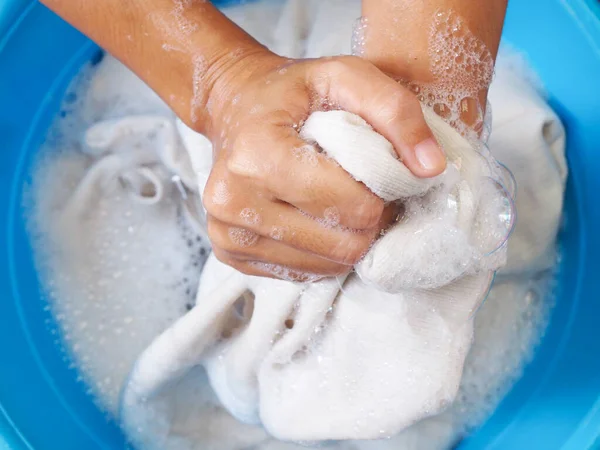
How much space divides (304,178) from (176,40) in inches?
12.7

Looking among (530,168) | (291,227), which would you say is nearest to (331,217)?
(291,227)

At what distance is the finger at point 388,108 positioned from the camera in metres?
0.44

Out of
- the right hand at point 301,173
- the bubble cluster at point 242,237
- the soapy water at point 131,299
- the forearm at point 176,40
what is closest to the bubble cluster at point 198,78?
the forearm at point 176,40

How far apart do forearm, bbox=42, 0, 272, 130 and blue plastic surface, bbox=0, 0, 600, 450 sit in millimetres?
300

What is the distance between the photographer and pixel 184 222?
101 centimetres

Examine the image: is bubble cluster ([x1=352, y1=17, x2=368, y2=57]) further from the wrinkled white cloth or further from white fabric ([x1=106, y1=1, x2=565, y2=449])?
white fabric ([x1=106, y1=1, x2=565, y2=449])

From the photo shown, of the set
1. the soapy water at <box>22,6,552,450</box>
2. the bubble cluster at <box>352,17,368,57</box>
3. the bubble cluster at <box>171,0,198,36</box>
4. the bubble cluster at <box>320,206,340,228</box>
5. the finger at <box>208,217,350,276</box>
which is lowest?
the soapy water at <box>22,6,552,450</box>

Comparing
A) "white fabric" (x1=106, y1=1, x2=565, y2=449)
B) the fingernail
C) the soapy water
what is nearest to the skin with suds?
the fingernail

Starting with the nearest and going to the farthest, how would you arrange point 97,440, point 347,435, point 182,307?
point 347,435
point 97,440
point 182,307

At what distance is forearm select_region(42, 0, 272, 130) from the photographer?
0.66m

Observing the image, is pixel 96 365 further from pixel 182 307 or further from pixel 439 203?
pixel 439 203

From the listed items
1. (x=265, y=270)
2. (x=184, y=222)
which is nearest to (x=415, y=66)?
(x=265, y=270)

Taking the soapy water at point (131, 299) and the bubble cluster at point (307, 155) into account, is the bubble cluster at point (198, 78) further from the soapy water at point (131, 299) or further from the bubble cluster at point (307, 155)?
the soapy water at point (131, 299)

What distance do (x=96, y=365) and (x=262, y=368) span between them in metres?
0.36
